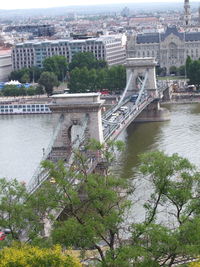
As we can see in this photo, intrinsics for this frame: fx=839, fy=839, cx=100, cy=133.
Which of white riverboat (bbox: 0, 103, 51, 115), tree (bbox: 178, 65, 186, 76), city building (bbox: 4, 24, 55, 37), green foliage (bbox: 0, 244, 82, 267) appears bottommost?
white riverboat (bbox: 0, 103, 51, 115)

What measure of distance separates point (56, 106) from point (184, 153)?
7.10 metres

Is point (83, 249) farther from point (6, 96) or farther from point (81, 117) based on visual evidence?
point (6, 96)

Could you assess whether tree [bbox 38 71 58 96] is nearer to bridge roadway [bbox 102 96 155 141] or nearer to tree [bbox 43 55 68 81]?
tree [bbox 43 55 68 81]

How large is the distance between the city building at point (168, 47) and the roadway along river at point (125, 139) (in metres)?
22.5

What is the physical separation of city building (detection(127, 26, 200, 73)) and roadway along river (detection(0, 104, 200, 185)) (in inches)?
885

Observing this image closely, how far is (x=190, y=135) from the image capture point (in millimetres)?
39125

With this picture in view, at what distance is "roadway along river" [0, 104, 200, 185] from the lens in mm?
32500

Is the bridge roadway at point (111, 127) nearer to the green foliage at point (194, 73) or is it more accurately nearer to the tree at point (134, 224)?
the tree at point (134, 224)

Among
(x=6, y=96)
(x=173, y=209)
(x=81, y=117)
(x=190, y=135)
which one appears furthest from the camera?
(x=6, y=96)

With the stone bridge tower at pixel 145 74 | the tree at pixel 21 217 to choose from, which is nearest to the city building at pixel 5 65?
the stone bridge tower at pixel 145 74

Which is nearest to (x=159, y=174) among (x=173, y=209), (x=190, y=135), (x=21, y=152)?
(x=173, y=209)

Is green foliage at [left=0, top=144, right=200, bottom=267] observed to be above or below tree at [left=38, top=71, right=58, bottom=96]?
above

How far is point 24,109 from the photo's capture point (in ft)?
171

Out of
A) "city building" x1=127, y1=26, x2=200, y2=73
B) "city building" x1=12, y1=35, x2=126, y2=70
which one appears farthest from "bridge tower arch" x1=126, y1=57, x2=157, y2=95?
"city building" x1=12, y1=35, x2=126, y2=70
